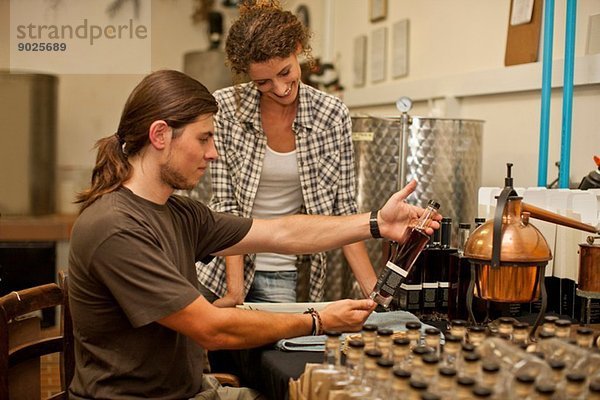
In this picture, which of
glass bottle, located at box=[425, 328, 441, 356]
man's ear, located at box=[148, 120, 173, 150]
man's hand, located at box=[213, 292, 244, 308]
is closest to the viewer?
glass bottle, located at box=[425, 328, 441, 356]

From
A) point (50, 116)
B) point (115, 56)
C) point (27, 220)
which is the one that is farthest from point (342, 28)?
point (27, 220)

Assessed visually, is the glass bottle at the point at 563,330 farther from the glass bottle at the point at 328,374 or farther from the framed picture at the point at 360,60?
the framed picture at the point at 360,60

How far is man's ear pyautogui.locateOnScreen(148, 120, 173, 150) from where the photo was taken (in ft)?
5.62

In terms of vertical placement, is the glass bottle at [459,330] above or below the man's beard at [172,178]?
below

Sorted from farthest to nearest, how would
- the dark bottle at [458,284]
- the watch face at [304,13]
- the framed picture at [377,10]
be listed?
the watch face at [304,13] < the framed picture at [377,10] < the dark bottle at [458,284]

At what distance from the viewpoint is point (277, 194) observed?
2504 mm

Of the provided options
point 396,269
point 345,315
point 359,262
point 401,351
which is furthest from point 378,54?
point 401,351

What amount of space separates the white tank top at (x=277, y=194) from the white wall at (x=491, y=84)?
1084 mm

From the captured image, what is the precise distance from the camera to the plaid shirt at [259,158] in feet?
8.07

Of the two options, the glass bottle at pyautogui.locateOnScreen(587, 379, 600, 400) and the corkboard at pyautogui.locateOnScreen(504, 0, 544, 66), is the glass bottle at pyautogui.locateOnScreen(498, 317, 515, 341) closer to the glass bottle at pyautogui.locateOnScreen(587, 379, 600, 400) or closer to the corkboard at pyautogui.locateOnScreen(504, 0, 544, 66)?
the glass bottle at pyautogui.locateOnScreen(587, 379, 600, 400)

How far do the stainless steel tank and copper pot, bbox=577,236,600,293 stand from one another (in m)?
1.01

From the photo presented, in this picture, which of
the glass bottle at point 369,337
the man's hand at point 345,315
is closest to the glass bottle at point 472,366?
the glass bottle at point 369,337

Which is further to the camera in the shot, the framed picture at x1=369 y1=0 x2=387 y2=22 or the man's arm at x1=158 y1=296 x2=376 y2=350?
the framed picture at x1=369 y1=0 x2=387 y2=22

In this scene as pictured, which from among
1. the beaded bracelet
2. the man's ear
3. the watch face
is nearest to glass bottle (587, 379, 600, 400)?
the beaded bracelet
